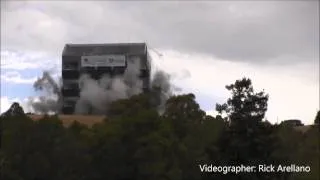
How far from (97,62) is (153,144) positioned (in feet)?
154

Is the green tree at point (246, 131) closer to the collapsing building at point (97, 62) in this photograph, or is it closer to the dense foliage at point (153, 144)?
the dense foliage at point (153, 144)

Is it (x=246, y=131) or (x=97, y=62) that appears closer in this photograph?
(x=246, y=131)

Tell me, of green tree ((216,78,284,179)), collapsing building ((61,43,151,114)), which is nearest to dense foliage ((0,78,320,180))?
green tree ((216,78,284,179))

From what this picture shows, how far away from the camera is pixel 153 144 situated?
31547 mm

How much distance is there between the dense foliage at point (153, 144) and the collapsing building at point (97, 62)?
4108 centimetres

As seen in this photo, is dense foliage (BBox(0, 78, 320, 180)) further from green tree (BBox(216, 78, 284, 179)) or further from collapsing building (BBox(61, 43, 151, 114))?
collapsing building (BBox(61, 43, 151, 114))

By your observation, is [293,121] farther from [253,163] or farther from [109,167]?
[109,167]

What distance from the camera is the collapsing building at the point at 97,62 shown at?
248ft

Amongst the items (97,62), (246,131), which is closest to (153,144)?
(246,131)

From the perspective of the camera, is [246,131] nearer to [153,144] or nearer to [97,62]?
[153,144]

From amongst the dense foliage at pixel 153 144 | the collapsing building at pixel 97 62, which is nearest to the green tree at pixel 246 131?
the dense foliage at pixel 153 144

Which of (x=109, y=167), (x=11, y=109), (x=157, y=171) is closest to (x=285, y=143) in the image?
(x=157, y=171)

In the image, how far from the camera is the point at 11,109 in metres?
35.5

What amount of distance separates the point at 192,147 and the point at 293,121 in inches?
279
